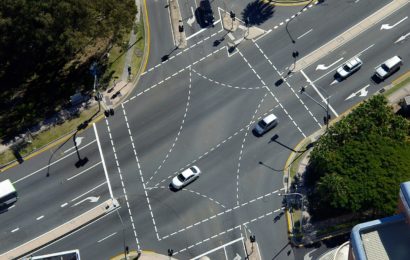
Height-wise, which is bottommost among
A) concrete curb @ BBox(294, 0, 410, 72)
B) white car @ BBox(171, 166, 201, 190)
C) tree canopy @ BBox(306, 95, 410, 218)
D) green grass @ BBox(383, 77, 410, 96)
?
tree canopy @ BBox(306, 95, 410, 218)

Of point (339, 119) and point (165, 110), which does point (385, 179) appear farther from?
point (165, 110)

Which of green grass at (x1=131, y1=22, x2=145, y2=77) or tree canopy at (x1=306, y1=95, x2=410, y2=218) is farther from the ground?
green grass at (x1=131, y1=22, x2=145, y2=77)

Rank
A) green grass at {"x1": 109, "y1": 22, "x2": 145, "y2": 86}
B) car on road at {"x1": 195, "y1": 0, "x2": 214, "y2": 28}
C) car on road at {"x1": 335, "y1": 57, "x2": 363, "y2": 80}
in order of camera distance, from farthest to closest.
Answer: car on road at {"x1": 195, "y1": 0, "x2": 214, "y2": 28}, green grass at {"x1": 109, "y1": 22, "x2": 145, "y2": 86}, car on road at {"x1": 335, "y1": 57, "x2": 363, "y2": 80}

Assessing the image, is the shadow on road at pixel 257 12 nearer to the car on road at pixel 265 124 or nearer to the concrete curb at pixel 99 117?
the concrete curb at pixel 99 117

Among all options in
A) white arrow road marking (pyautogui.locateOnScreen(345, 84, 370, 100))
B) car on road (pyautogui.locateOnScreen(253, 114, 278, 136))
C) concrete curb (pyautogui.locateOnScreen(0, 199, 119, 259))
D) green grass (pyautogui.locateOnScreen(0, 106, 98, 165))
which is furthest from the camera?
white arrow road marking (pyautogui.locateOnScreen(345, 84, 370, 100))

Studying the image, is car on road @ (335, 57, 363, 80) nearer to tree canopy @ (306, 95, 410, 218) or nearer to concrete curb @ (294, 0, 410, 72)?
concrete curb @ (294, 0, 410, 72)

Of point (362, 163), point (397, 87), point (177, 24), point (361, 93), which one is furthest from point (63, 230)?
point (397, 87)

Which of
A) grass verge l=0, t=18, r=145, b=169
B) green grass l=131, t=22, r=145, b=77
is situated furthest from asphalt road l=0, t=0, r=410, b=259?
grass verge l=0, t=18, r=145, b=169

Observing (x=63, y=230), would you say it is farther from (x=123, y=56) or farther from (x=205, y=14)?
(x=205, y=14)
